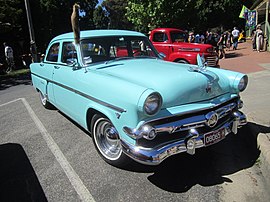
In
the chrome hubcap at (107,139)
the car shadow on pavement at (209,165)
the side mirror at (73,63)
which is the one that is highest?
the side mirror at (73,63)

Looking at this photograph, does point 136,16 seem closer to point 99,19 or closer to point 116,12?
point 99,19

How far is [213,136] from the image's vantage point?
10.6ft

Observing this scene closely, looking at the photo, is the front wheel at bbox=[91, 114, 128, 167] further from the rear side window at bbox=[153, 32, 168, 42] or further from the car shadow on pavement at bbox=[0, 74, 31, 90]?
the car shadow on pavement at bbox=[0, 74, 31, 90]

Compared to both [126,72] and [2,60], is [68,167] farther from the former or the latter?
[2,60]

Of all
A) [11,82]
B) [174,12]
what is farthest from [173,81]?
[174,12]

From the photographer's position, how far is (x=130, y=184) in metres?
3.22

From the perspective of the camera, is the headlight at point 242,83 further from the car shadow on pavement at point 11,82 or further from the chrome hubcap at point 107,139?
the car shadow on pavement at point 11,82

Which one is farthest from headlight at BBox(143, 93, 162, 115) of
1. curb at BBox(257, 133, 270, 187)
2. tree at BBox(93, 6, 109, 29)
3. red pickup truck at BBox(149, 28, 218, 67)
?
tree at BBox(93, 6, 109, 29)

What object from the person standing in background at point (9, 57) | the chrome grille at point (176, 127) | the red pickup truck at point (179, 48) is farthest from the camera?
the person standing in background at point (9, 57)

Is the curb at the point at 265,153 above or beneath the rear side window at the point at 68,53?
beneath

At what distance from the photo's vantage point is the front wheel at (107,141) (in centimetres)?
349

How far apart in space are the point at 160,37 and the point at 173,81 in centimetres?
750

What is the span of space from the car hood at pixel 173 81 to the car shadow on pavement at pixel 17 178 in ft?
5.53

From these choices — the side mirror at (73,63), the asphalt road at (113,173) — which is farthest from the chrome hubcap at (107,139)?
the side mirror at (73,63)
